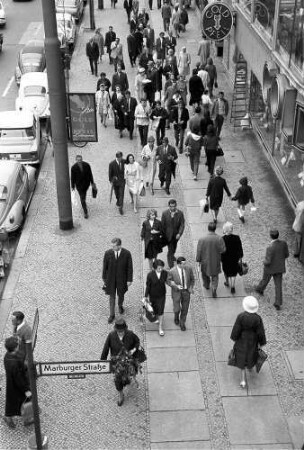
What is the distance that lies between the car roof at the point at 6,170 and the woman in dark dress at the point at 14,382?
7329 mm

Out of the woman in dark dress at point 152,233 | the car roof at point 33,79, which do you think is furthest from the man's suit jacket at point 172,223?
the car roof at point 33,79

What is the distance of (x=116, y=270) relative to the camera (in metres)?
12.2

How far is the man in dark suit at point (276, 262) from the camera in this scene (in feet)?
41.0

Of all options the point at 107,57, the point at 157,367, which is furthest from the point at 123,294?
the point at 107,57

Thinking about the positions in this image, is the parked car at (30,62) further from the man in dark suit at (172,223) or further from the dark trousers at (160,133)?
the man in dark suit at (172,223)

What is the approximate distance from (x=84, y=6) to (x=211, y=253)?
31.2 metres

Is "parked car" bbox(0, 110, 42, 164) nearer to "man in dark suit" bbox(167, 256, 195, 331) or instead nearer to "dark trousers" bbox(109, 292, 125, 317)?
"dark trousers" bbox(109, 292, 125, 317)

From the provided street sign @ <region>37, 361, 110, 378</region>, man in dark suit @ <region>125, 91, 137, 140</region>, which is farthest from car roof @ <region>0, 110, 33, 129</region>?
street sign @ <region>37, 361, 110, 378</region>

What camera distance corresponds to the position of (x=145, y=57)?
25.8 meters

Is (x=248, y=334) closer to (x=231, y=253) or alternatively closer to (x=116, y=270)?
(x=231, y=253)

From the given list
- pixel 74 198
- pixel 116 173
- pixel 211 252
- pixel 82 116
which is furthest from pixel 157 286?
pixel 82 116

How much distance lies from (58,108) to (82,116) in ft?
4.30

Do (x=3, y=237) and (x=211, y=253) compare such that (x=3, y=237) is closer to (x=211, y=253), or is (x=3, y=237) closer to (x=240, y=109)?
(x=211, y=253)

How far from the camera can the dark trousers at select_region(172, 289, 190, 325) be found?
1209cm
